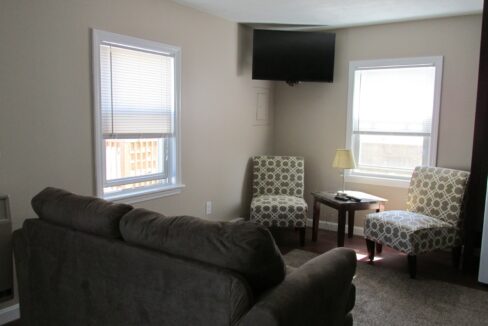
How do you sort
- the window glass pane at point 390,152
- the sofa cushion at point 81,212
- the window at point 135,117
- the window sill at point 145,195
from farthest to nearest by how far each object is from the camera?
1. the window glass pane at point 390,152
2. the window sill at point 145,195
3. the window at point 135,117
4. the sofa cushion at point 81,212

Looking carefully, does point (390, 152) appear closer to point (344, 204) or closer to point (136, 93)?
point (344, 204)

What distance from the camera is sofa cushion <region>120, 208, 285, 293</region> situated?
1571mm

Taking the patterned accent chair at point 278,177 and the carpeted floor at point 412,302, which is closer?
the carpeted floor at point 412,302

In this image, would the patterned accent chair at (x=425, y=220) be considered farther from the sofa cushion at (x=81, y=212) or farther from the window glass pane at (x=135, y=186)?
the sofa cushion at (x=81, y=212)

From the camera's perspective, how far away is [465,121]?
13.2 ft

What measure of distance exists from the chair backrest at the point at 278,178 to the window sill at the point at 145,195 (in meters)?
1.12

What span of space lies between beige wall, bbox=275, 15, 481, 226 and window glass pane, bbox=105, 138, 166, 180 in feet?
6.37

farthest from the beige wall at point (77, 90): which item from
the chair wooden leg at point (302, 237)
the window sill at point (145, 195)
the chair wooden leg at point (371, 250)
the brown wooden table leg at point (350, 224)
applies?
the chair wooden leg at point (371, 250)

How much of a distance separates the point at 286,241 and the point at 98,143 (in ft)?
7.52

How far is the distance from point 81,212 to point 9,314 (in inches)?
47.6

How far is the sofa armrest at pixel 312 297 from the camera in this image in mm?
1439

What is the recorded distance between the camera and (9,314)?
2666mm

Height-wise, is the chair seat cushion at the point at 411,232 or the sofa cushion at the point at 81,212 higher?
the sofa cushion at the point at 81,212

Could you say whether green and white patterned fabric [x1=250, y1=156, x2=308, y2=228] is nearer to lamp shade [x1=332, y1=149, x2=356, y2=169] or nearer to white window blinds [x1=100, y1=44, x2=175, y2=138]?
lamp shade [x1=332, y1=149, x2=356, y2=169]
